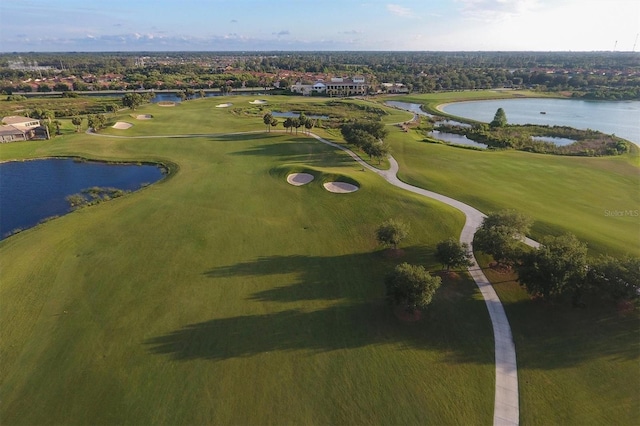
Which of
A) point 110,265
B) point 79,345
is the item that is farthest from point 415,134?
point 79,345

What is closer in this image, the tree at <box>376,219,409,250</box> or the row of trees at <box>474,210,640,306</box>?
the row of trees at <box>474,210,640,306</box>

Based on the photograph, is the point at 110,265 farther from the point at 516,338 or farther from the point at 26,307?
the point at 516,338

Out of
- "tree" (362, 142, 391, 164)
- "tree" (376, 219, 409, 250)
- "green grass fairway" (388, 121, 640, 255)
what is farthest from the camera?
"tree" (362, 142, 391, 164)

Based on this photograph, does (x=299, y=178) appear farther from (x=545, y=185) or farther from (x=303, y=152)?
(x=545, y=185)

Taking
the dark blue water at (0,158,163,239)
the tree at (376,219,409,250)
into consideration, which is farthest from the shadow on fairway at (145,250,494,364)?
the dark blue water at (0,158,163,239)

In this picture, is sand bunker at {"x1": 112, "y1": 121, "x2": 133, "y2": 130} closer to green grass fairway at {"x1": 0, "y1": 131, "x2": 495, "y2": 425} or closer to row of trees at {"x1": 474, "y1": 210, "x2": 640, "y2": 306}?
green grass fairway at {"x1": 0, "y1": 131, "x2": 495, "y2": 425}

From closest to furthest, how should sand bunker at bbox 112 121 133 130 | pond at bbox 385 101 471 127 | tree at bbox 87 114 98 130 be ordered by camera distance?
tree at bbox 87 114 98 130, sand bunker at bbox 112 121 133 130, pond at bbox 385 101 471 127

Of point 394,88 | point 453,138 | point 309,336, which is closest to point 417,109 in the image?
point 453,138

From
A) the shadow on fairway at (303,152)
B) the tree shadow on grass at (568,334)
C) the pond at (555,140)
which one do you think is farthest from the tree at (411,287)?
the pond at (555,140)
